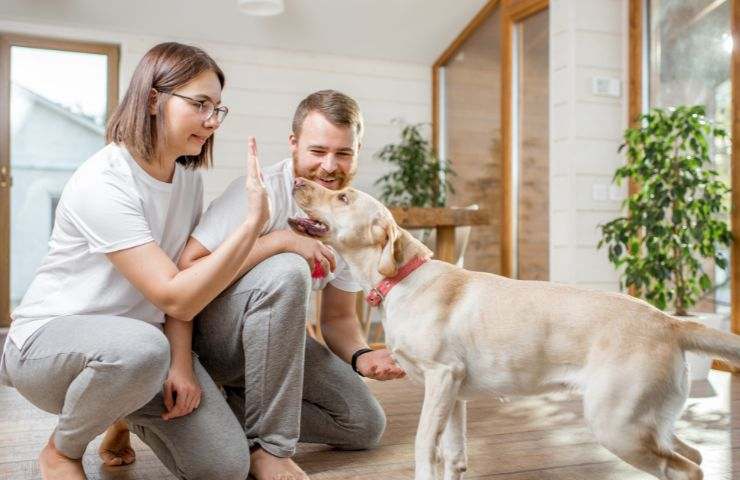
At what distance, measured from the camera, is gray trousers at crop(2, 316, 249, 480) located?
149cm

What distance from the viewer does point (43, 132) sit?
5.23 m

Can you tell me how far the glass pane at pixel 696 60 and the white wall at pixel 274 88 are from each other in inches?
93.6

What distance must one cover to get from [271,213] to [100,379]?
2.21 feet

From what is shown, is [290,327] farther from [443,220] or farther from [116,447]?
[443,220]

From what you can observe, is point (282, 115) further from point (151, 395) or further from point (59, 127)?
point (151, 395)

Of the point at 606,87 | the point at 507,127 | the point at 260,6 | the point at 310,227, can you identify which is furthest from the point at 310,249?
the point at 507,127

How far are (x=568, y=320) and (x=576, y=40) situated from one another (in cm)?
328

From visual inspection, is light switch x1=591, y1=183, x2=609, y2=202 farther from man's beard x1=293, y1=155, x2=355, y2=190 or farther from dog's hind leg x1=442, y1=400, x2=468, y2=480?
dog's hind leg x1=442, y1=400, x2=468, y2=480

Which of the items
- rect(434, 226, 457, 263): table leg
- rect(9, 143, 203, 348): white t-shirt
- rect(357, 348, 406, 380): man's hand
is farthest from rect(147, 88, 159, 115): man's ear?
rect(434, 226, 457, 263): table leg

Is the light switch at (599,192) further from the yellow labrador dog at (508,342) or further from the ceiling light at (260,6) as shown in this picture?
the yellow labrador dog at (508,342)

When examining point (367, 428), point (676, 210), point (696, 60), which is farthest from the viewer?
point (696, 60)

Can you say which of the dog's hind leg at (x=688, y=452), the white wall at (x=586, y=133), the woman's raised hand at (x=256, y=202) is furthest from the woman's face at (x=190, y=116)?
the white wall at (x=586, y=133)

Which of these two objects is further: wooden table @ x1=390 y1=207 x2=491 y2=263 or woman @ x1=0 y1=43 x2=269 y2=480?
wooden table @ x1=390 y1=207 x2=491 y2=263

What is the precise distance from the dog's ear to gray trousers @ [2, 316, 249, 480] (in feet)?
1.79
